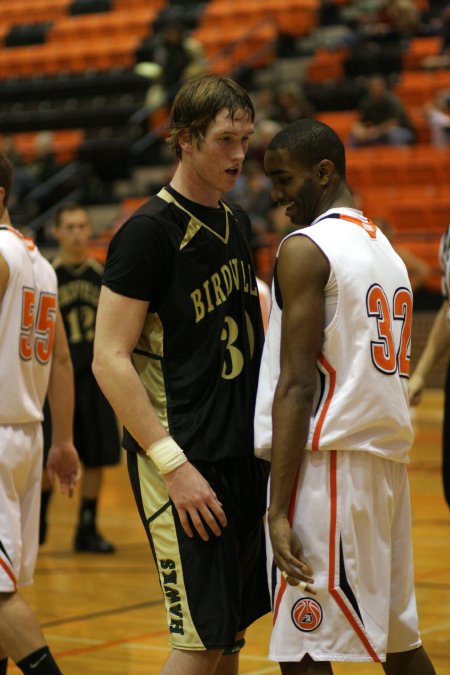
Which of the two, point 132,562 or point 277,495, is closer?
point 277,495

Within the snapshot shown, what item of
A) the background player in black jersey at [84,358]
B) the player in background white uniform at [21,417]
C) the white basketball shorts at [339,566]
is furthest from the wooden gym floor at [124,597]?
the white basketball shorts at [339,566]

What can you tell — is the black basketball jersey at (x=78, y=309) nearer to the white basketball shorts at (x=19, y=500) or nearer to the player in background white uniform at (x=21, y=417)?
the player in background white uniform at (x=21, y=417)

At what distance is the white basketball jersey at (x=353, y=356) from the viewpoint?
3.16 metres

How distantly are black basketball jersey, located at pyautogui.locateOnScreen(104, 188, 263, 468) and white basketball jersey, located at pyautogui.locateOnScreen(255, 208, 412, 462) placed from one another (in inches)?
5.7

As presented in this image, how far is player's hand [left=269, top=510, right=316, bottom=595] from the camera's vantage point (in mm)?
3111

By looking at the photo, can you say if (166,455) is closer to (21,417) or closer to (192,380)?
(192,380)

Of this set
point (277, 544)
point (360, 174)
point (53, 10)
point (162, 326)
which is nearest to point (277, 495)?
point (277, 544)

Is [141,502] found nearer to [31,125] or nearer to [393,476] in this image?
[393,476]

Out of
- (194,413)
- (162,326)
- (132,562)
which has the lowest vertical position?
(132,562)

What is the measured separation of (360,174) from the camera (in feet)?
51.3

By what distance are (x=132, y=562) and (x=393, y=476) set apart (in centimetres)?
439

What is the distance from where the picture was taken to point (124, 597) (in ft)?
21.4

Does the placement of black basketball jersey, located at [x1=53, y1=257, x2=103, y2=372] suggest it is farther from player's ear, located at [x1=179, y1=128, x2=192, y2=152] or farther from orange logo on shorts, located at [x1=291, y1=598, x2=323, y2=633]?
orange logo on shorts, located at [x1=291, y1=598, x2=323, y2=633]

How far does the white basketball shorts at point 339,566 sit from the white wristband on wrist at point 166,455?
30cm
